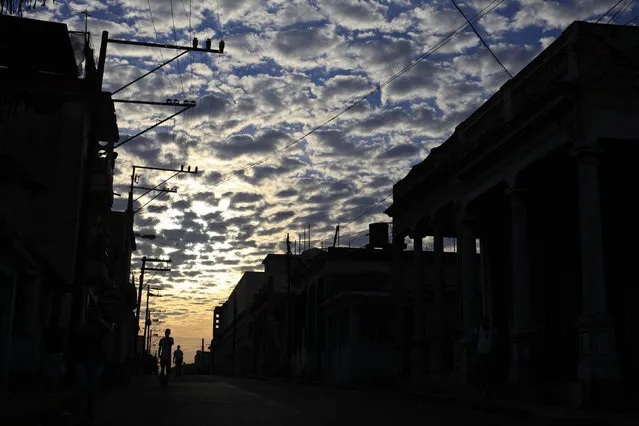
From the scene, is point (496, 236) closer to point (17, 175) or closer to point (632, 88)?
point (632, 88)

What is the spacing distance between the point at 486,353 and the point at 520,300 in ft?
6.43

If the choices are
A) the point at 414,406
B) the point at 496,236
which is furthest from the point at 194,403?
the point at 496,236

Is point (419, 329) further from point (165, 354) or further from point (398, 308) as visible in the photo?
point (165, 354)

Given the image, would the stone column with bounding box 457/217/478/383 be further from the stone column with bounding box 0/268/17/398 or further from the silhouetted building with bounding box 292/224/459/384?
the stone column with bounding box 0/268/17/398

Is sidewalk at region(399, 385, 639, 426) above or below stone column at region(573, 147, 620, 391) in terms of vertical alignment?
below

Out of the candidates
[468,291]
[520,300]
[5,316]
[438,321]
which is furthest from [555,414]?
[438,321]

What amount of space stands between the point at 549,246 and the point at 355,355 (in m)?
15.3

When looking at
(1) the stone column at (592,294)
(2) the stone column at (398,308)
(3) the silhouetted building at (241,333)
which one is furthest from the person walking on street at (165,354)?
(3) the silhouetted building at (241,333)

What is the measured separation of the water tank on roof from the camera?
39.5m

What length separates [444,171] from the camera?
937 inches

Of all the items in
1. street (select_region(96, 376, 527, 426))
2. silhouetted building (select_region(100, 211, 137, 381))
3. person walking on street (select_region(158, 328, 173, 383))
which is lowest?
street (select_region(96, 376, 527, 426))

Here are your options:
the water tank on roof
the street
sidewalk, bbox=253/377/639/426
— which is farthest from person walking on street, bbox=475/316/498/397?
the water tank on roof

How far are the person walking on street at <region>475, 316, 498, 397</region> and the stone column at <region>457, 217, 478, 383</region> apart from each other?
4.06m

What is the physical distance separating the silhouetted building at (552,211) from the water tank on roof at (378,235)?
1012 cm
